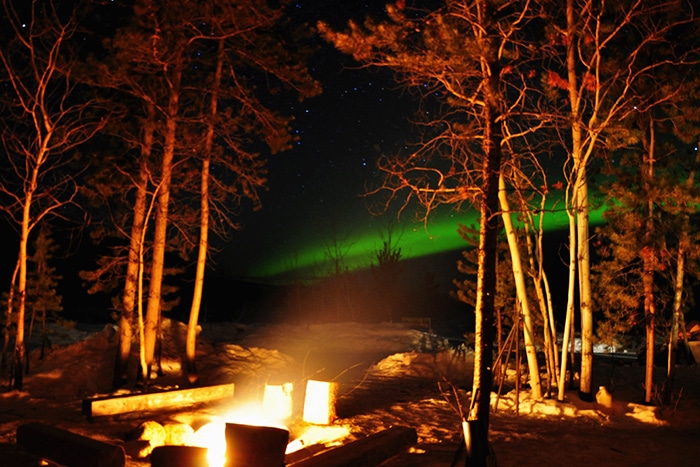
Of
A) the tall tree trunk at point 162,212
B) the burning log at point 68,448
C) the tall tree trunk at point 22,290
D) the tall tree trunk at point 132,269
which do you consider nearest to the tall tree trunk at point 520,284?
the burning log at point 68,448

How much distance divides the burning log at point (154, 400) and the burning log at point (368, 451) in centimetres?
462

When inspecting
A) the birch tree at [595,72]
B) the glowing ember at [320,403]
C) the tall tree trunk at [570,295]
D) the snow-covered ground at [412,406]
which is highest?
the birch tree at [595,72]

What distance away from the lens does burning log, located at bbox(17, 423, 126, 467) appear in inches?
237

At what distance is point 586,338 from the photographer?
1167cm

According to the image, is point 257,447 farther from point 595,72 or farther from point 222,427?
point 595,72

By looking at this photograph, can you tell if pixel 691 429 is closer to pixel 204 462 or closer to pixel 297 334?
pixel 204 462

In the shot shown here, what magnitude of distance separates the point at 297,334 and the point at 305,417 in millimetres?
15894

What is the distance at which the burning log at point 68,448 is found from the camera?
237 inches

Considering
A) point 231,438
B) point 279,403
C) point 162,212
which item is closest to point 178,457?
point 231,438

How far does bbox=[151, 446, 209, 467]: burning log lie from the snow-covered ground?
1785 mm

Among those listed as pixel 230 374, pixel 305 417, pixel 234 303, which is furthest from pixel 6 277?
pixel 305 417

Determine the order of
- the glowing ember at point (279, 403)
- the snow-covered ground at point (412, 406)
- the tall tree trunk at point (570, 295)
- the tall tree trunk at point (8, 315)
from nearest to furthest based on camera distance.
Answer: the snow-covered ground at point (412, 406) < the glowing ember at point (279, 403) < the tall tree trunk at point (570, 295) < the tall tree trunk at point (8, 315)

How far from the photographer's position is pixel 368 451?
6824mm

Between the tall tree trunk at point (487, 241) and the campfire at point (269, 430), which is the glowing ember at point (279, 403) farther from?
the tall tree trunk at point (487, 241)
